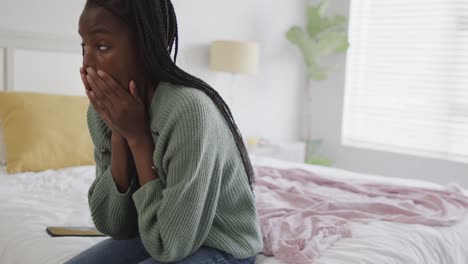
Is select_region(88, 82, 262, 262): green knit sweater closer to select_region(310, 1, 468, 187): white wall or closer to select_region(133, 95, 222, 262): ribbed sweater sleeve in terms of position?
select_region(133, 95, 222, 262): ribbed sweater sleeve

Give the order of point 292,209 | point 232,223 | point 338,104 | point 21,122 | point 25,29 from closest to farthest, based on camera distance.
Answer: point 232,223, point 292,209, point 21,122, point 25,29, point 338,104

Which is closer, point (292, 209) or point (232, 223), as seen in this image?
point (232, 223)

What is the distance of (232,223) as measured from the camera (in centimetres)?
112

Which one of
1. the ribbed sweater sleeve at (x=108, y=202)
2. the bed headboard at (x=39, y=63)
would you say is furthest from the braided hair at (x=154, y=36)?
the bed headboard at (x=39, y=63)

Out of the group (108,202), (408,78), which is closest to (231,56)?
(408,78)

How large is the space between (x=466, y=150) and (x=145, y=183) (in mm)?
3136

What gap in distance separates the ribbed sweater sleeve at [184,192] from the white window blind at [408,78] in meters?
3.07

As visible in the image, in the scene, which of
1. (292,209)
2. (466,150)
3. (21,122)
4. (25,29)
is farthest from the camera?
(466,150)

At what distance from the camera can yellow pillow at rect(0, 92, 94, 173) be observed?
7.44 ft

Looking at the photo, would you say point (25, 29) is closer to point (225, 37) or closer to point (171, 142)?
point (225, 37)

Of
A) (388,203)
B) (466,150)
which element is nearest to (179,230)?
(388,203)

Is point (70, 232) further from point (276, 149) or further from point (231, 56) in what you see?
point (276, 149)

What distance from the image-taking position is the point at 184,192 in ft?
3.29

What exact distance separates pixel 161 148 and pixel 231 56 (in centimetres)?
243
